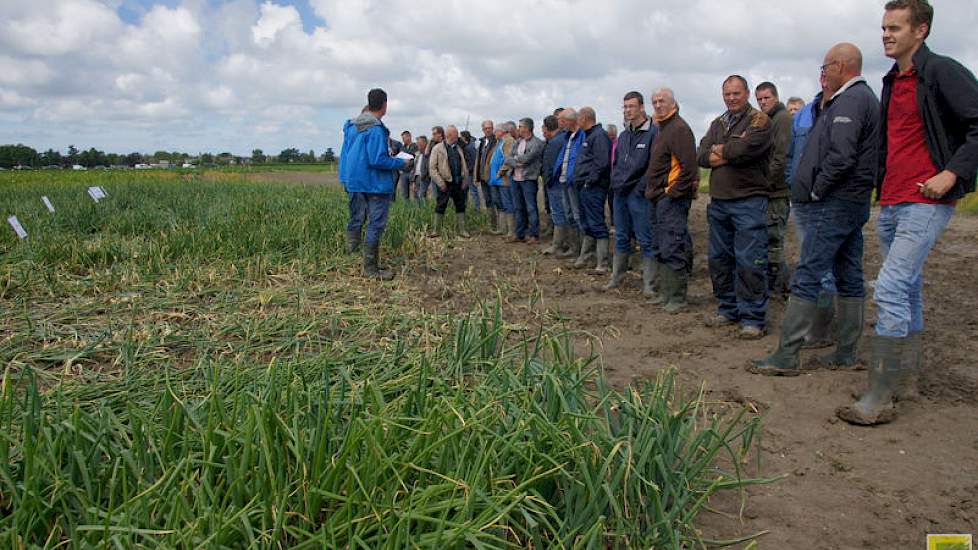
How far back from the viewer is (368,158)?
20.0ft

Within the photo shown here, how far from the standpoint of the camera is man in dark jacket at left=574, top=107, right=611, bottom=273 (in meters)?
6.72

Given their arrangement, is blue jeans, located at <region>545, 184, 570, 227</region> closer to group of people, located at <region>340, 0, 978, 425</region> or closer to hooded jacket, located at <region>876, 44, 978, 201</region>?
group of people, located at <region>340, 0, 978, 425</region>

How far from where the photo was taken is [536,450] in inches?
81.7

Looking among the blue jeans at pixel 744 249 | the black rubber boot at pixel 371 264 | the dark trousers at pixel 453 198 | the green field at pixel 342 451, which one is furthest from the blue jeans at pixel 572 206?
the green field at pixel 342 451

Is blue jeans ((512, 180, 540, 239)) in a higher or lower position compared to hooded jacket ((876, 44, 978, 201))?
lower

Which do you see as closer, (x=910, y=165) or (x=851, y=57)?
(x=910, y=165)

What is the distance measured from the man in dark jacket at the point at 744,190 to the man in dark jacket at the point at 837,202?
62cm

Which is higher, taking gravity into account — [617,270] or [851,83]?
[851,83]

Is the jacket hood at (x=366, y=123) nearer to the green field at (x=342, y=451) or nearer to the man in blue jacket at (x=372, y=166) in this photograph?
the man in blue jacket at (x=372, y=166)

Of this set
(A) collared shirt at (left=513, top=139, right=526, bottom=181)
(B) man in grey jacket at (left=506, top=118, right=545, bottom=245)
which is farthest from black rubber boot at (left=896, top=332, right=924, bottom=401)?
(A) collared shirt at (left=513, top=139, right=526, bottom=181)

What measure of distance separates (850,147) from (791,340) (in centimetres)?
106

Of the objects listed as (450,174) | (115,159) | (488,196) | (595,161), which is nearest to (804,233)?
(595,161)

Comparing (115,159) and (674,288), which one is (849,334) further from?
(115,159)

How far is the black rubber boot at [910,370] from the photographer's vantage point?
3275mm
